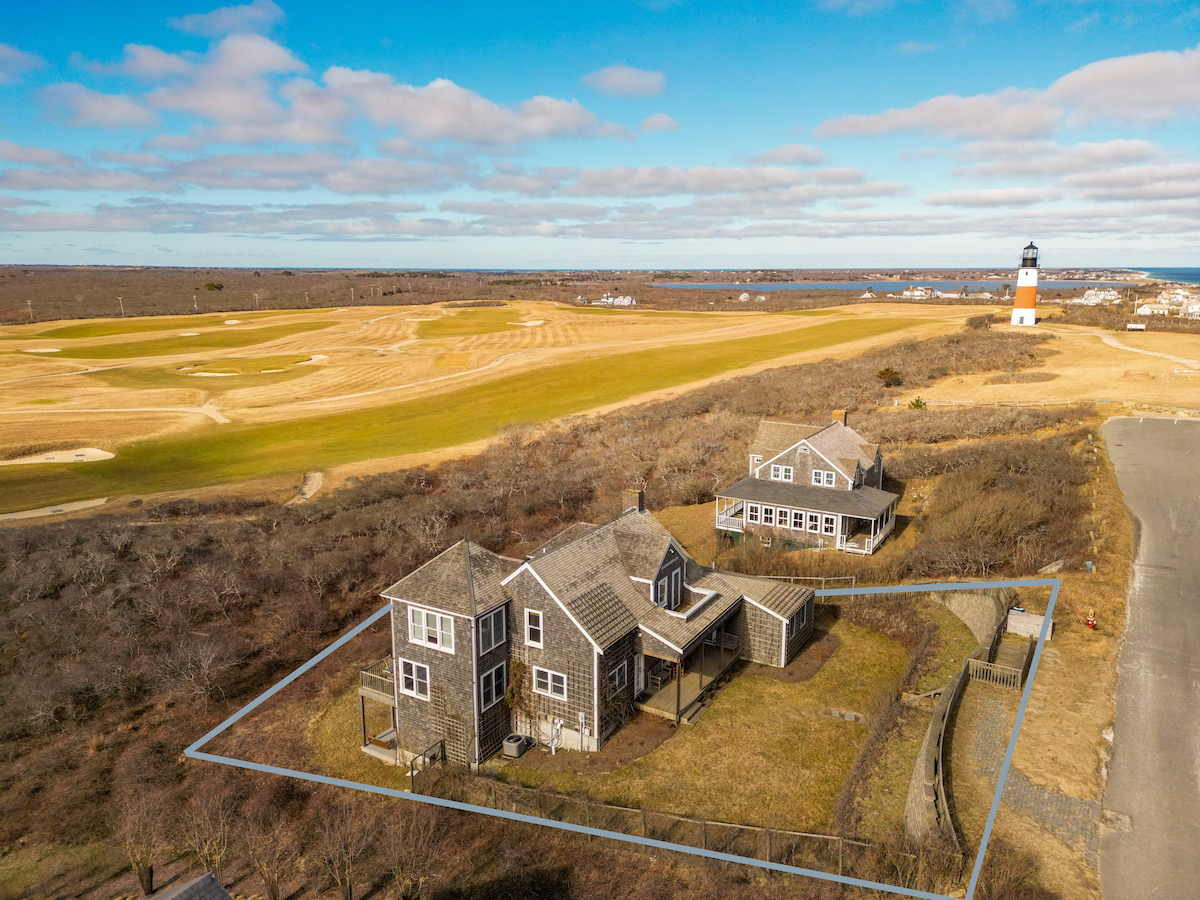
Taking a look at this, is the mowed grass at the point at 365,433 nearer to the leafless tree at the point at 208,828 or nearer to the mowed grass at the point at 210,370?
the mowed grass at the point at 210,370

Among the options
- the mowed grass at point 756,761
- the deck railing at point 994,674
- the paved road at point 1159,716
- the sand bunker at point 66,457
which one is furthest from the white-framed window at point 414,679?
the sand bunker at point 66,457

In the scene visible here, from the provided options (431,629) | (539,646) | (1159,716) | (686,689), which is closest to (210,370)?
(431,629)

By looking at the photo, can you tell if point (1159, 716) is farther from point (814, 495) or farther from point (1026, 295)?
point (1026, 295)

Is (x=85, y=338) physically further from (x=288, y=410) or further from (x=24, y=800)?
(x=24, y=800)

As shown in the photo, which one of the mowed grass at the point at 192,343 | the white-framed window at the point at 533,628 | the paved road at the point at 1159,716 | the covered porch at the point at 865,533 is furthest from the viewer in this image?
the mowed grass at the point at 192,343

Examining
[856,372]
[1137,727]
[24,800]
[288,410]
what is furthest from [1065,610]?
[288,410]

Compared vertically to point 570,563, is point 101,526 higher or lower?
lower
